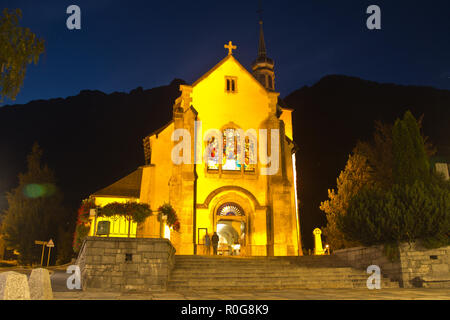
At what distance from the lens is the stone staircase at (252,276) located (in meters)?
13.0

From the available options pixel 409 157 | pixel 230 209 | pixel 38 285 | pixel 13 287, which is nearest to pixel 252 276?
pixel 409 157

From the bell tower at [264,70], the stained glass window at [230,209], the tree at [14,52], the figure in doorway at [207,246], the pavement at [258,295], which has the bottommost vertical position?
the pavement at [258,295]

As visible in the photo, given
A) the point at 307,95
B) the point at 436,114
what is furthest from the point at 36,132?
the point at 436,114

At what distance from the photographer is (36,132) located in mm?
89000

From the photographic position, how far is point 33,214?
1532 inches

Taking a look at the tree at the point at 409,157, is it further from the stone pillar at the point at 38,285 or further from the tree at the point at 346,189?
the stone pillar at the point at 38,285

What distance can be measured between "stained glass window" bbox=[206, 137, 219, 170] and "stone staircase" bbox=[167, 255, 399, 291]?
26.2ft

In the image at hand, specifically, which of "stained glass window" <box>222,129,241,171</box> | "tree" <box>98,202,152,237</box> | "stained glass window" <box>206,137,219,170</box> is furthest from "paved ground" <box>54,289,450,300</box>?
"stained glass window" <box>222,129,241,171</box>

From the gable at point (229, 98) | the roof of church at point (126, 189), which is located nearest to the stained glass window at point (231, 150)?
the gable at point (229, 98)

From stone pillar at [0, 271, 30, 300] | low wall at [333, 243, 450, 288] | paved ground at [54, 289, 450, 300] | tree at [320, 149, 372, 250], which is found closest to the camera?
stone pillar at [0, 271, 30, 300]

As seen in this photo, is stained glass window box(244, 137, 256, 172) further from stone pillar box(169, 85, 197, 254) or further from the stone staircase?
the stone staircase

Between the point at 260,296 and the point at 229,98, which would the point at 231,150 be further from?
the point at 260,296

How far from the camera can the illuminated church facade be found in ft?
72.9

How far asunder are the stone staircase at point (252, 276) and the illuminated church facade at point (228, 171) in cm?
587
